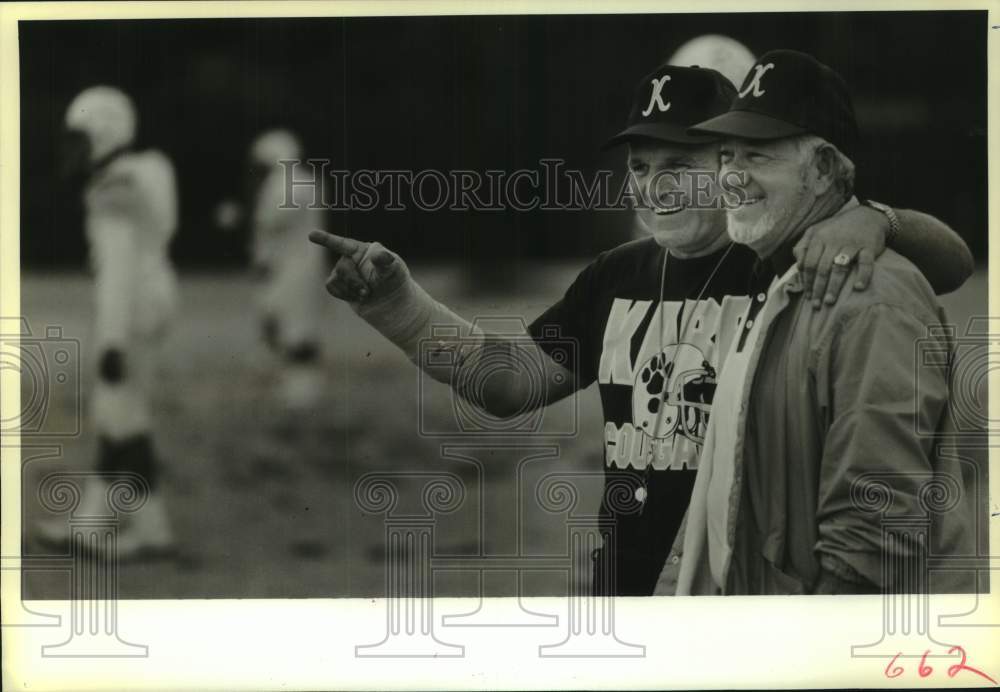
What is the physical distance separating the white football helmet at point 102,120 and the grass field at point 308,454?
0.62 meters

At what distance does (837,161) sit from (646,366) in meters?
1.26

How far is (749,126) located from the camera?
195 inches

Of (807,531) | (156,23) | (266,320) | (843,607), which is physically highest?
(156,23)

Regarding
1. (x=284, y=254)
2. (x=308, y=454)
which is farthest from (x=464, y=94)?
(x=308, y=454)

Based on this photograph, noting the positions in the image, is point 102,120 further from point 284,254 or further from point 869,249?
point 869,249

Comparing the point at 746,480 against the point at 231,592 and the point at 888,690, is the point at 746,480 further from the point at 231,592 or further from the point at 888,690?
the point at 231,592

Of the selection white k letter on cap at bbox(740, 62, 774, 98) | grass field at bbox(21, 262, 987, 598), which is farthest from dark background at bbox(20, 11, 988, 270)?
grass field at bbox(21, 262, 987, 598)

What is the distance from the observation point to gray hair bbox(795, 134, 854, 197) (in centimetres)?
497

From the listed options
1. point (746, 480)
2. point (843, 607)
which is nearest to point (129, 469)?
point (746, 480)

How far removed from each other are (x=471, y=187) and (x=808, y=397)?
1.77m

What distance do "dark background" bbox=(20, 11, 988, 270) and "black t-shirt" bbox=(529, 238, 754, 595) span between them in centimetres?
25

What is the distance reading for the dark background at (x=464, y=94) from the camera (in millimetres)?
5027

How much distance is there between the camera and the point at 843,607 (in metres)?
5.04

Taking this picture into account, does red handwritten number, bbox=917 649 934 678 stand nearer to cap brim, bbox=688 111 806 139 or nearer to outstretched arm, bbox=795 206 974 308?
outstretched arm, bbox=795 206 974 308
